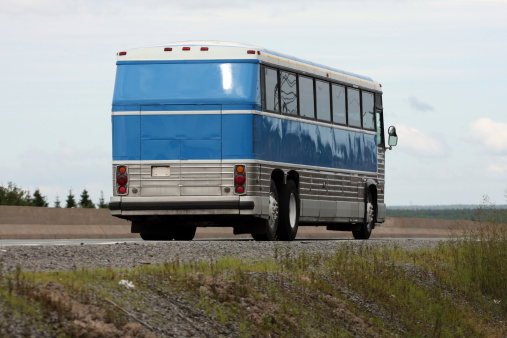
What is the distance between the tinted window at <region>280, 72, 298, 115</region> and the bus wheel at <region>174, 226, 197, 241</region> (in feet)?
12.3

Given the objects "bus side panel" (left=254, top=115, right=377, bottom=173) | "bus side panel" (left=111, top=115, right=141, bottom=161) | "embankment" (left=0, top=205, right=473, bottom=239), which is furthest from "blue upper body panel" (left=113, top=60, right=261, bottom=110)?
"embankment" (left=0, top=205, right=473, bottom=239)

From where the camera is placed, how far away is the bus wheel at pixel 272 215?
69.2 feet

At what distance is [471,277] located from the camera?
1750cm

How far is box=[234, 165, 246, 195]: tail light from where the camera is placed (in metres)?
20.1

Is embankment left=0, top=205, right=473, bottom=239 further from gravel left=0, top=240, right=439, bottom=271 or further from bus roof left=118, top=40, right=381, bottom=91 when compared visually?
gravel left=0, top=240, right=439, bottom=271

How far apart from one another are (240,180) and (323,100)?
4.38 meters

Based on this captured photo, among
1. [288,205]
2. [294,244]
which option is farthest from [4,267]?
[288,205]

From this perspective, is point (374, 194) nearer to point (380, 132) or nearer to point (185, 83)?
point (380, 132)

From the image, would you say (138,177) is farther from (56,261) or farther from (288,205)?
(56,261)

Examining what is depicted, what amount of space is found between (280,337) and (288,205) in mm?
11026

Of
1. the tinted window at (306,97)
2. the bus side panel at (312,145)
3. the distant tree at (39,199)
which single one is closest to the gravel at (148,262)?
the bus side panel at (312,145)

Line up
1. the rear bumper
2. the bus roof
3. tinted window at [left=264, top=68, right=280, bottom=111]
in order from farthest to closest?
tinted window at [left=264, top=68, right=280, bottom=111]
the bus roof
the rear bumper

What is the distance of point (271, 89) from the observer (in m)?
21.0

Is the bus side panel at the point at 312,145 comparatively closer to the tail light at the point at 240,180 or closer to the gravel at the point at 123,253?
the tail light at the point at 240,180
